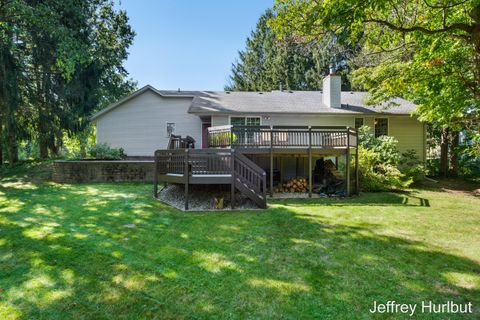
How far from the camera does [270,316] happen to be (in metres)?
3.01

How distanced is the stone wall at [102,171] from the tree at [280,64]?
16.9 metres

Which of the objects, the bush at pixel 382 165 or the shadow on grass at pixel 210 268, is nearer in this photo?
the shadow on grass at pixel 210 268

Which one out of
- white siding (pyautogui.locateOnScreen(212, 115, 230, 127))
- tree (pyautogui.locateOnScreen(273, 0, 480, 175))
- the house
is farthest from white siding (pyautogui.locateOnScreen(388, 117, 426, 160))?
white siding (pyautogui.locateOnScreen(212, 115, 230, 127))

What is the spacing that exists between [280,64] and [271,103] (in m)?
16.8

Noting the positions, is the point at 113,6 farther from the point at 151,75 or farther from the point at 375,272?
the point at 375,272

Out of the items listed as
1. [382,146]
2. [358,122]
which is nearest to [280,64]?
[358,122]

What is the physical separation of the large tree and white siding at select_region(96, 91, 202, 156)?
299cm

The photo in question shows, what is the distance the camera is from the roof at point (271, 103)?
14.1 meters

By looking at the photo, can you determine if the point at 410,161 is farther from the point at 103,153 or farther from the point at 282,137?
the point at 103,153

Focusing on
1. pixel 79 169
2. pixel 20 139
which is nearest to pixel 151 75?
pixel 20 139

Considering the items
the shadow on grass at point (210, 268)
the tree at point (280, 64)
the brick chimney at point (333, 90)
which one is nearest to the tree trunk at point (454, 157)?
the brick chimney at point (333, 90)

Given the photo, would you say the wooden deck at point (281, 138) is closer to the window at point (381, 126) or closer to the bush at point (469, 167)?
the window at point (381, 126)

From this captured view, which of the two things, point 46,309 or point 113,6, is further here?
point 113,6

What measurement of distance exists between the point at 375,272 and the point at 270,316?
199cm
